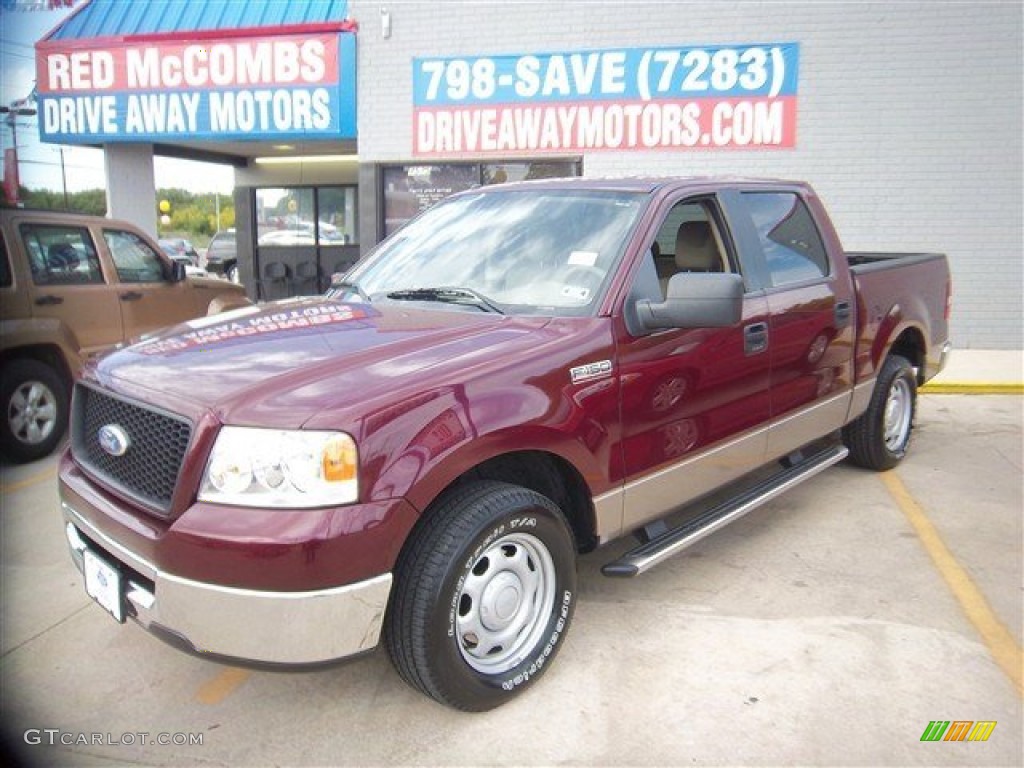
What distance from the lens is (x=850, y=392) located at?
4.93 m

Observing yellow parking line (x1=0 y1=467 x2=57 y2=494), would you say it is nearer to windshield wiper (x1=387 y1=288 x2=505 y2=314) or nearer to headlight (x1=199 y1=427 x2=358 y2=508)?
windshield wiper (x1=387 y1=288 x2=505 y2=314)

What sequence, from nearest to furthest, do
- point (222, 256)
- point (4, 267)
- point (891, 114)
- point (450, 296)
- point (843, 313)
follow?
point (450, 296)
point (843, 313)
point (4, 267)
point (891, 114)
point (222, 256)

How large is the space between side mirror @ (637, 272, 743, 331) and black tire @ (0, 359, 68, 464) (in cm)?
493

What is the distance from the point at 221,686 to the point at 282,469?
1247 millimetres

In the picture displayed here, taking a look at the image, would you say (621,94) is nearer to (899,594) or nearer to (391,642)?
(899,594)

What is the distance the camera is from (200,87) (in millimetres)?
10922

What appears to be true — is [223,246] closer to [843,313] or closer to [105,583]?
[843,313]

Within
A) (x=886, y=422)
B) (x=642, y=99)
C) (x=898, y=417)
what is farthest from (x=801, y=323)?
(x=642, y=99)

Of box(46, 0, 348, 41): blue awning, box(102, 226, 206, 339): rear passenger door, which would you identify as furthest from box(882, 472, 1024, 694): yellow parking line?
box(46, 0, 348, 41): blue awning

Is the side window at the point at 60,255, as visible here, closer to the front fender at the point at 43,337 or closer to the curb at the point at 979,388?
the front fender at the point at 43,337

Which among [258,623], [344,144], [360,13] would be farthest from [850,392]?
[344,144]

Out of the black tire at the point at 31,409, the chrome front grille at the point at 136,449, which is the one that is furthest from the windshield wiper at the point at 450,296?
the black tire at the point at 31,409

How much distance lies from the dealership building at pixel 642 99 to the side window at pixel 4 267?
526 cm

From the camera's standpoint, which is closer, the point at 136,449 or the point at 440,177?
the point at 136,449
